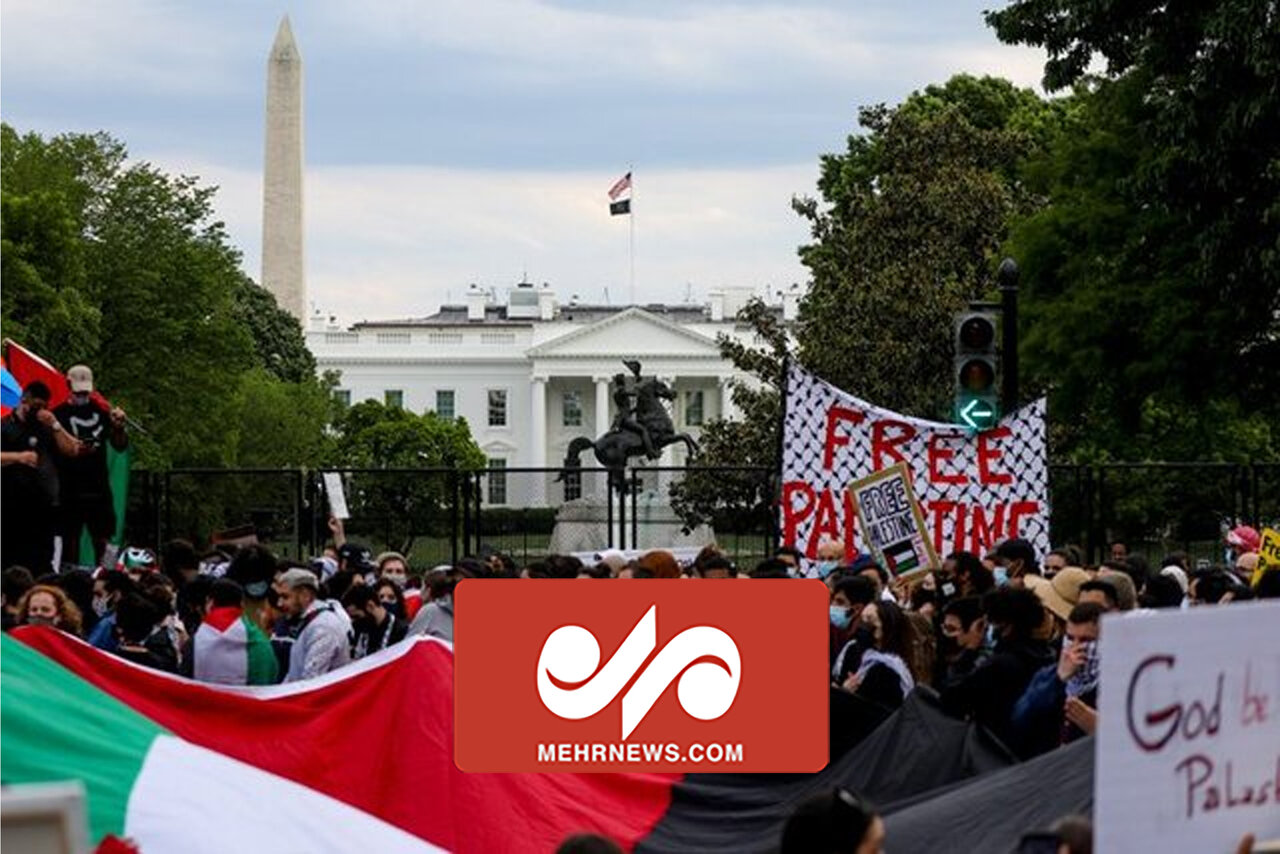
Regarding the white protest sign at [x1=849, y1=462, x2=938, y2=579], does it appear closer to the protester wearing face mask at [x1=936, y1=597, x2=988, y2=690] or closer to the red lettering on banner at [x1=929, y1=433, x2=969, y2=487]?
the red lettering on banner at [x1=929, y1=433, x2=969, y2=487]

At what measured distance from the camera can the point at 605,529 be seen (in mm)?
41469

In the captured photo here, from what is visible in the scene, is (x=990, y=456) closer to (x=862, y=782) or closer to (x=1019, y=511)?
(x=1019, y=511)

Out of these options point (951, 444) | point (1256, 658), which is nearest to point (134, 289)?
point (951, 444)

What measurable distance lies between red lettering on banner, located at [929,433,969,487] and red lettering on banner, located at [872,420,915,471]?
17 cm

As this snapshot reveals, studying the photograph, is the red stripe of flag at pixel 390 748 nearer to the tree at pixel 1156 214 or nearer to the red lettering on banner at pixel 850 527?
the red lettering on banner at pixel 850 527

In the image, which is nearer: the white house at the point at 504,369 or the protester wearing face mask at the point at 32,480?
the protester wearing face mask at the point at 32,480

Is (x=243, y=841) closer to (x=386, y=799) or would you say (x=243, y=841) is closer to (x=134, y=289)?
(x=386, y=799)

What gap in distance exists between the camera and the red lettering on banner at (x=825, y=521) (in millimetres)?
22172

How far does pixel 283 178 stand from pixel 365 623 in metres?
125

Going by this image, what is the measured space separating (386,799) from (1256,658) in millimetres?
5547

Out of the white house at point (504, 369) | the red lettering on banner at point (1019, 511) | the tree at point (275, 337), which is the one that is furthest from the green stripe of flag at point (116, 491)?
the white house at point (504, 369)

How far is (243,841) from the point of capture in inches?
380

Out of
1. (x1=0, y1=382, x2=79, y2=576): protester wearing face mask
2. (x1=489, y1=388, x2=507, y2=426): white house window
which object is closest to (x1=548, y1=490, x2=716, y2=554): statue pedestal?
(x1=0, y1=382, x2=79, y2=576): protester wearing face mask

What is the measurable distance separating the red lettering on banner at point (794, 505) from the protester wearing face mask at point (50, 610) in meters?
8.81
